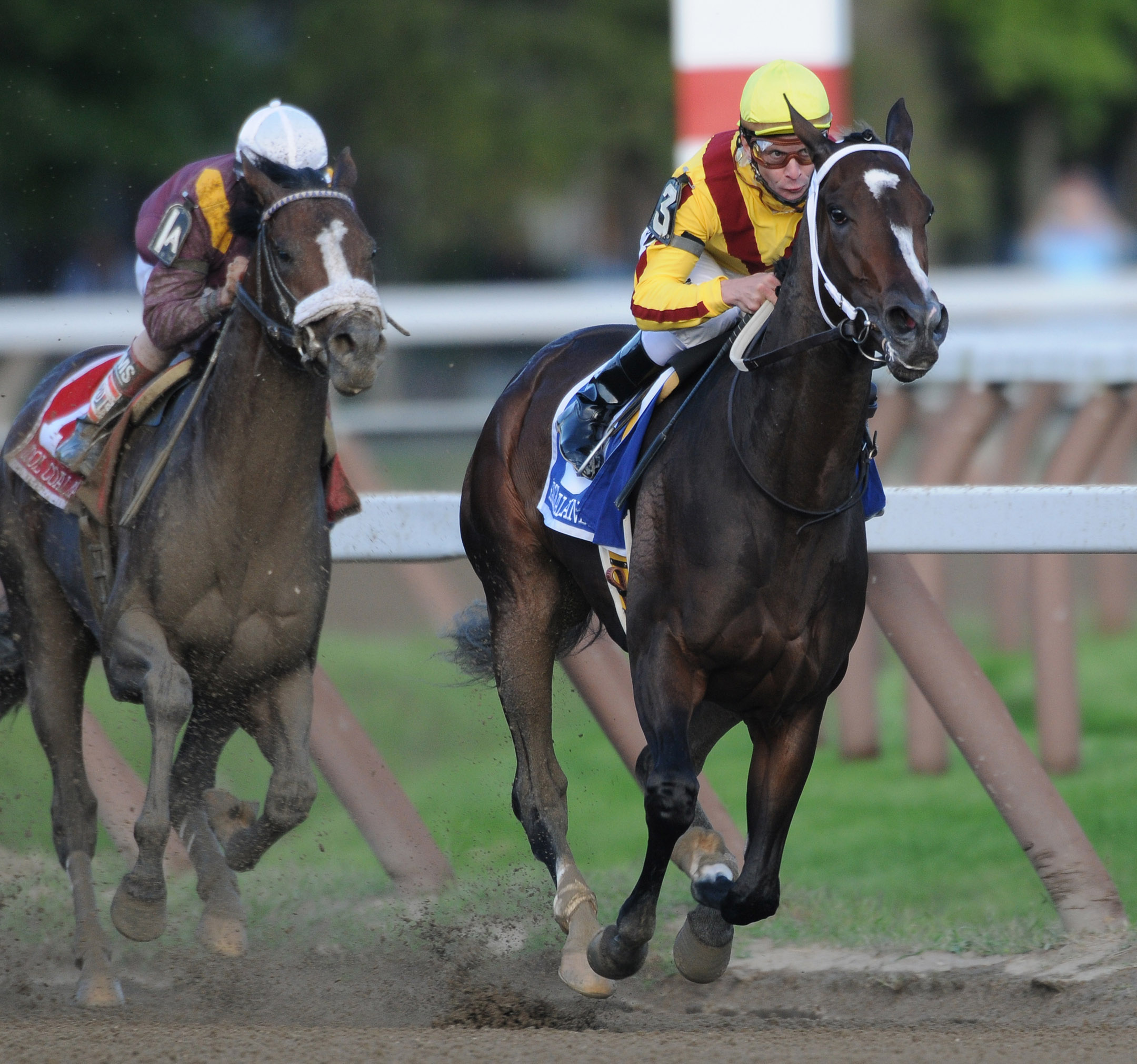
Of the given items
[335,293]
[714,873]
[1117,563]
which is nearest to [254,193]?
[335,293]

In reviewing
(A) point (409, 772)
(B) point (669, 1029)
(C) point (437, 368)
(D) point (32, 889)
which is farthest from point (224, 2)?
(B) point (669, 1029)

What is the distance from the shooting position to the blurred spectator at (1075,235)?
1400 centimetres

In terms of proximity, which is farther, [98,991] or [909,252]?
[98,991]

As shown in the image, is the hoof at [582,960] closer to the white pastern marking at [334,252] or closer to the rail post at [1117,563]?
the white pastern marking at [334,252]

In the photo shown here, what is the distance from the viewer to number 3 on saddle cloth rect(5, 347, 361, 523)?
504 centimetres

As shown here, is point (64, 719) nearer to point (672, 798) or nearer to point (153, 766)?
point (153, 766)

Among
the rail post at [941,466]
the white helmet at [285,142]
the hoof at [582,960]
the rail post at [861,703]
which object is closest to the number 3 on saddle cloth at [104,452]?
the white helmet at [285,142]

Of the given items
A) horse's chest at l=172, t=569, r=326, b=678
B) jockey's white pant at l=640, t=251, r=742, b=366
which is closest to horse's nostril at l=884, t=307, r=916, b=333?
jockey's white pant at l=640, t=251, r=742, b=366

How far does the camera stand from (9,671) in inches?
217

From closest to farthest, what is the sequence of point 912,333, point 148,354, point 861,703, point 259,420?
point 912,333, point 259,420, point 148,354, point 861,703

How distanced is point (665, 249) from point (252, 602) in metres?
1.31

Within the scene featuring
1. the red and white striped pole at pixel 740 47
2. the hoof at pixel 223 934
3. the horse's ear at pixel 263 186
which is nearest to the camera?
the horse's ear at pixel 263 186

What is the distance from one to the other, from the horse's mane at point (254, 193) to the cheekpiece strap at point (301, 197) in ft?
0.09

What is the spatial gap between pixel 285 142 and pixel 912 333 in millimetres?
1793
